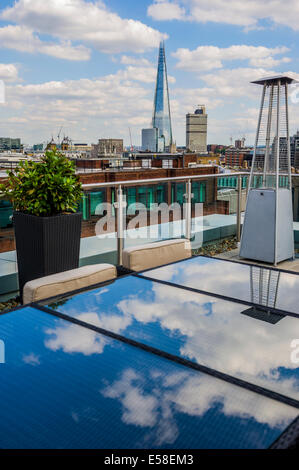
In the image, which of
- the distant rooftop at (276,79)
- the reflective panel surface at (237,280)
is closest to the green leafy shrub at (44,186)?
the reflective panel surface at (237,280)

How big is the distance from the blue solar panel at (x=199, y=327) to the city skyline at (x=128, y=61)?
4.09m

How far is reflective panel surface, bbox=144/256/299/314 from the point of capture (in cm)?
208

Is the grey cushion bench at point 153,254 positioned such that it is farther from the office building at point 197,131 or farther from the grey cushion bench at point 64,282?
the office building at point 197,131

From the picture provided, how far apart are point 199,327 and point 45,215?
88.2 inches

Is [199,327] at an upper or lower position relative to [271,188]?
lower

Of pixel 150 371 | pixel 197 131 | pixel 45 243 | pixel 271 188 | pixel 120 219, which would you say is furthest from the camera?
pixel 197 131

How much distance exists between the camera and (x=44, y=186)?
140 inches

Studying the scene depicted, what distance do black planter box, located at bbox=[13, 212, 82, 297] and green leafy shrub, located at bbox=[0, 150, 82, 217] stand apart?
107 millimetres

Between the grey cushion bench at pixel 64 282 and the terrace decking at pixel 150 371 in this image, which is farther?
the grey cushion bench at pixel 64 282

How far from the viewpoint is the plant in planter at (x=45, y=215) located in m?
3.48

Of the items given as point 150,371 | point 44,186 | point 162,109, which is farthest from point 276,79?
point 162,109

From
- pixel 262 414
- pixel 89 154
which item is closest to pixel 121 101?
pixel 89 154

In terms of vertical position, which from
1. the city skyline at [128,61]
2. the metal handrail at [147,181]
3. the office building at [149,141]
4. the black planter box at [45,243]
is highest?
the city skyline at [128,61]

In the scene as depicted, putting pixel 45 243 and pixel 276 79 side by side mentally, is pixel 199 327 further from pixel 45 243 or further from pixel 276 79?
pixel 276 79
